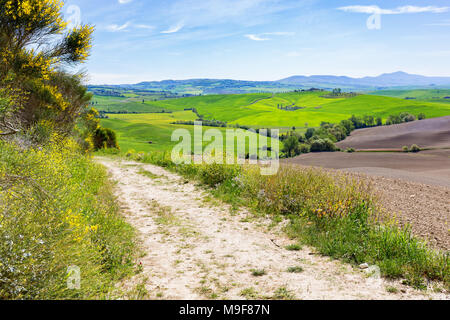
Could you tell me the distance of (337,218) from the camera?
6.14 meters

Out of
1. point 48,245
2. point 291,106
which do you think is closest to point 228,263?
point 48,245

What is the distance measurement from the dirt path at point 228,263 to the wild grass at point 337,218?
39 centimetres

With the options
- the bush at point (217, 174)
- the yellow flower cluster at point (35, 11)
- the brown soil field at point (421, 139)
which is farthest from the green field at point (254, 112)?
the yellow flower cluster at point (35, 11)

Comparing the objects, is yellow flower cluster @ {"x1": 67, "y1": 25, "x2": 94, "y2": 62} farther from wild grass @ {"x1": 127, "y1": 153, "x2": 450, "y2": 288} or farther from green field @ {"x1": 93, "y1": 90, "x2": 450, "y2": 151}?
green field @ {"x1": 93, "y1": 90, "x2": 450, "y2": 151}

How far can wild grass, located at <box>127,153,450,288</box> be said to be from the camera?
4.18m

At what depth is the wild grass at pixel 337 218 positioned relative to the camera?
13.7 ft

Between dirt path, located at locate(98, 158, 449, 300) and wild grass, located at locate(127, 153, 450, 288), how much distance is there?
1.29ft

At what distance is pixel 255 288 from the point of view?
3.81 m

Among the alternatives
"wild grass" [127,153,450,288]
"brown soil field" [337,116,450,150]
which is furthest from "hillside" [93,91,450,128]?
"wild grass" [127,153,450,288]

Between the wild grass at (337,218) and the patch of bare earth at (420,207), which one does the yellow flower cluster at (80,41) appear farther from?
the patch of bare earth at (420,207)

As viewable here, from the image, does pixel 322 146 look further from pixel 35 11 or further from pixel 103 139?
pixel 35 11

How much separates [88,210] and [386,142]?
49.1 meters
